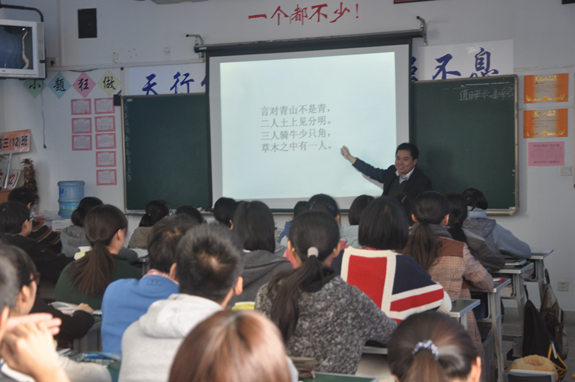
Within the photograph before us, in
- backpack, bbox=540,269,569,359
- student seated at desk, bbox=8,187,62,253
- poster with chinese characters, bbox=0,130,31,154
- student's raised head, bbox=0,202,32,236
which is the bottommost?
backpack, bbox=540,269,569,359

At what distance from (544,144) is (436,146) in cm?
87

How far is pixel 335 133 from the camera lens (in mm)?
5270

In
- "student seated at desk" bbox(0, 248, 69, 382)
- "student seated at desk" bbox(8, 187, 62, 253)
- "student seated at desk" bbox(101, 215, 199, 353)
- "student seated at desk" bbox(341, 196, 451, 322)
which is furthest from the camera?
"student seated at desk" bbox(8, 187, 62, 253)

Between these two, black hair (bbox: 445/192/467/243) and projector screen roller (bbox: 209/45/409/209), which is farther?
projector screen roller (bbox: 209/45/409/209)

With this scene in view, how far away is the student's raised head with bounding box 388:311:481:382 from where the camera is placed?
1.04 m

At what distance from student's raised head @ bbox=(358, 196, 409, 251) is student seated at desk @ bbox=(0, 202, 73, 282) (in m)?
1.85

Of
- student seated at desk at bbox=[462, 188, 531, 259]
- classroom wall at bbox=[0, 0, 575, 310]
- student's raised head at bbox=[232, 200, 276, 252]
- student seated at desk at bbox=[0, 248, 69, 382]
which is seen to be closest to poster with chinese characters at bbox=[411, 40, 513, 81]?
classroom wall at bbox=[0, 0, 575, 310]

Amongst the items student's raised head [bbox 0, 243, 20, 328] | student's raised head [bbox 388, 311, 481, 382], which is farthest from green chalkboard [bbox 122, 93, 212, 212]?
student's raised head [bbox 388, 311, 481, 382]

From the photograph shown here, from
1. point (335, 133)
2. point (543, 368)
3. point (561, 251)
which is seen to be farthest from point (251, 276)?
point (561, 251)

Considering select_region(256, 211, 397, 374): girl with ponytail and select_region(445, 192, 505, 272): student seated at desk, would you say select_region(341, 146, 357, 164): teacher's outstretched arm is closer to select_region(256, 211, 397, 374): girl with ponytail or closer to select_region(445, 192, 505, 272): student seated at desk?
select_region(445, 192, 505, 272): student seated at desk

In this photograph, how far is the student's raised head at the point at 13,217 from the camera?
Answer: 3.23 metres

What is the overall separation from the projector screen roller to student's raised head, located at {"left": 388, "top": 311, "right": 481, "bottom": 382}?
4066 mm

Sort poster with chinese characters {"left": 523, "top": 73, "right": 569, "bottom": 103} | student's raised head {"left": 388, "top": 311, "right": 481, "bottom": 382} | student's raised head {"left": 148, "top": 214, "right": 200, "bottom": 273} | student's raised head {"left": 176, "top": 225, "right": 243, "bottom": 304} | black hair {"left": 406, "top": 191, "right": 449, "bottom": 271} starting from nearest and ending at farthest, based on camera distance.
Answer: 1. student's raised head {"left": 388, "top": 311, "right": 481, "bottom": 382}
2. student's raised head {"left": 176, "top": 225, "right": 243, "bottom": 304}
3. student's raised head {"left": 148, "top": 214, "right": 200, "bottom": 273}
4. black hair {"left": 406, "top": 191, "right": 449, "bottom": 271}
5. poster with chinese characters {"left": 523, "top": 73, "right": 569, "bottom": 103}

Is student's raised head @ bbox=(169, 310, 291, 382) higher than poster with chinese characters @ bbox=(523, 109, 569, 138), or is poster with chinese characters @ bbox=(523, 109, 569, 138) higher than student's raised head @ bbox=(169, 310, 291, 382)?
poster with chinese characters @ bbox=(523, 109, 569, 138)
